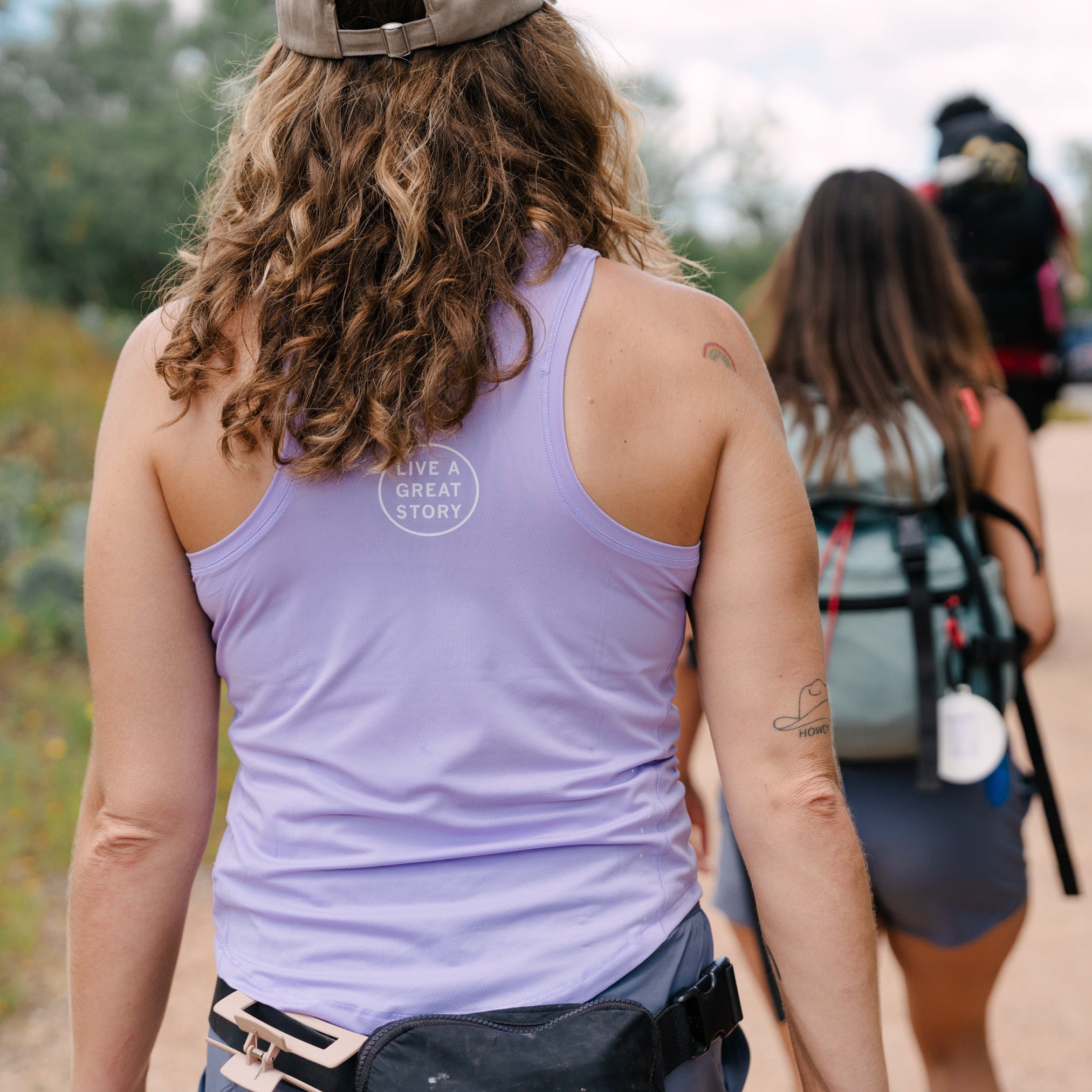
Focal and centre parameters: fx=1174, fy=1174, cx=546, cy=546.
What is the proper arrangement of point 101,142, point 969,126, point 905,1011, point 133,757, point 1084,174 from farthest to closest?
point 1084,174 → point 101,142 → point 969,126 → point 905,1011 → point 133,757

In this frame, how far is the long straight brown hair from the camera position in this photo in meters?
2.52

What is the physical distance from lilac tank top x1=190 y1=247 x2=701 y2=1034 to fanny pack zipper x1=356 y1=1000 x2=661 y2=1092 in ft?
0.07

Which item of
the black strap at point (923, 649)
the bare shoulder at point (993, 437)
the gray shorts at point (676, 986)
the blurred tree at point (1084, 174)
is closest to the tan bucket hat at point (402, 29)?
the gray shorts at point (676, 986)

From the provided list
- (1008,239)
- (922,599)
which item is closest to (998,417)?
(922,599)

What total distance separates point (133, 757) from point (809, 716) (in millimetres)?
824

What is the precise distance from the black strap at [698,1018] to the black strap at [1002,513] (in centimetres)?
146

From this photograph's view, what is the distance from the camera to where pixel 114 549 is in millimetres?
1379

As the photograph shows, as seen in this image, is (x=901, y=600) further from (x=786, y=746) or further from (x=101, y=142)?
(x=101, y=142)

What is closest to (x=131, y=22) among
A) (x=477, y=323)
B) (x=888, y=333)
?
(x=888, y=333)

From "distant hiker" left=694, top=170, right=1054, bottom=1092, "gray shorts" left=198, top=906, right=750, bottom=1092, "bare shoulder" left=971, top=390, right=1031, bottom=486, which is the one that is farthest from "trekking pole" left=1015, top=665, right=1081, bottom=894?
"gray shorts" left=198, top=906, right=750, bottom=1092

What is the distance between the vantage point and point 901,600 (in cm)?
238

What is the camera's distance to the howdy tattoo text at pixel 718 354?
52.3 inches

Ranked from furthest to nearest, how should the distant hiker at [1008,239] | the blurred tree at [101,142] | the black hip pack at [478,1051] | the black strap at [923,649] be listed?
the blurred tree at [101,142], the distant hiker at [1008,239], the black strap at [923,649], the black hip pack at [478,1051]

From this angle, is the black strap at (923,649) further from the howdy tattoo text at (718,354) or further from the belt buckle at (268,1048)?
the belt buckle at (268,1048)
